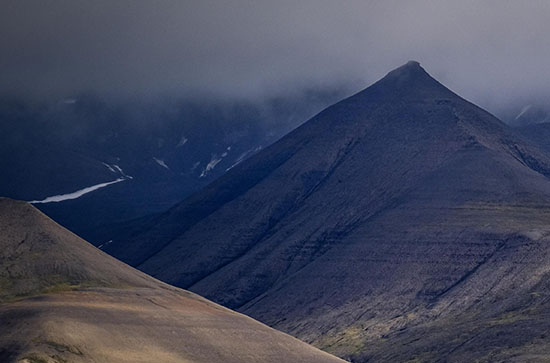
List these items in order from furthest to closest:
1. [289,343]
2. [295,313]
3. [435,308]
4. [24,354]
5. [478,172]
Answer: [478,172]
[295,313]
[435,308]
[289,343]
[24,354]

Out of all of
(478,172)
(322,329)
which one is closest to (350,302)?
(322,329)

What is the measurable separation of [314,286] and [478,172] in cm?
3247

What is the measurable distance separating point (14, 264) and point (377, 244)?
7154 cm

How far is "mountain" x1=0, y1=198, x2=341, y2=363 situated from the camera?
113688 millimetres

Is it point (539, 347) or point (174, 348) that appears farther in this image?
point (539, 347)

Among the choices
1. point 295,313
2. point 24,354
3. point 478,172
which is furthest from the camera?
point 478,172

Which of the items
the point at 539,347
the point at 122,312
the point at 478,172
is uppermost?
the point at 478,172

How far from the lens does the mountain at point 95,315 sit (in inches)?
4476

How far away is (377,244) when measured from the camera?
19138cm

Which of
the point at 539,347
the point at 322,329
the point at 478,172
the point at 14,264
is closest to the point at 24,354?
the point at 14,264

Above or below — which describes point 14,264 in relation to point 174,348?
above

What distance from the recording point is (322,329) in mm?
173875

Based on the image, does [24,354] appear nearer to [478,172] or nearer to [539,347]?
[539,347]

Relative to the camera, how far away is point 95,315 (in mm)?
121125
